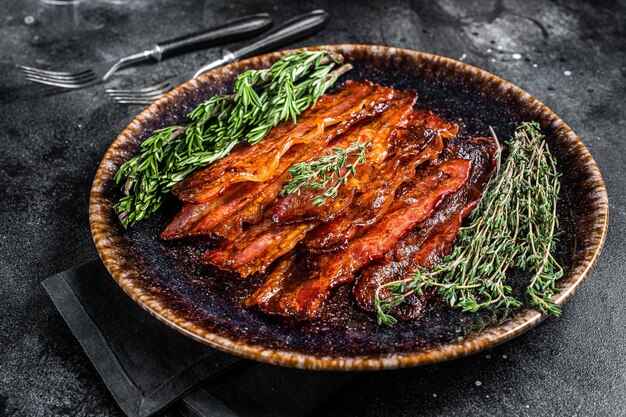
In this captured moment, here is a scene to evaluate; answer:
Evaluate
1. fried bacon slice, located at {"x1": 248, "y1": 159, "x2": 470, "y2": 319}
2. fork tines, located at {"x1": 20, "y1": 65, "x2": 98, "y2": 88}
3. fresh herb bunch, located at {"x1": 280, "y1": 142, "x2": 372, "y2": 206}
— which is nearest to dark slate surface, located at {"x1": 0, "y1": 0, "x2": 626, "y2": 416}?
fork tines, located at {"x1": 20, "y1": 65, "x2": 98, "y2": 88}

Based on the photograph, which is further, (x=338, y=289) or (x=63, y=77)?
(x=63, y=77)

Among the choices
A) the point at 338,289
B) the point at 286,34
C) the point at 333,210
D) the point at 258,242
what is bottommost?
the point at 338,289

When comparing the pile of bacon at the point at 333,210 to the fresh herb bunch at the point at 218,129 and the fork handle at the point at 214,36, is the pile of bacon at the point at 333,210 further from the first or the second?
the fork handle at the point at 214,36

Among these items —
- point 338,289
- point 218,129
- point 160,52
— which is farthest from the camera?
point 160,52

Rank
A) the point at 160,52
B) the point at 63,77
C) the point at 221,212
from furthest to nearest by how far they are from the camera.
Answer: the point at 160,52
the point at 63,77
the point at 221,212

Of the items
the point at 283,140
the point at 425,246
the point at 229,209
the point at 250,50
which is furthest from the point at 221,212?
the point at 250,50

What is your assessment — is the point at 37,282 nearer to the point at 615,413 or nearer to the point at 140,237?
the point at 140,237

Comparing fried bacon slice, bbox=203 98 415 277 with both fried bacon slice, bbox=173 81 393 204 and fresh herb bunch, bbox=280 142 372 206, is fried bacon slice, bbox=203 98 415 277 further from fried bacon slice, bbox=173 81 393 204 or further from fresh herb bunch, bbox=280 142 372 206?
fried bacon slice, bbox=173 81 393 204

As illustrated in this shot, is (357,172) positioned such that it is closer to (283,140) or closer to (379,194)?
(379,194)
